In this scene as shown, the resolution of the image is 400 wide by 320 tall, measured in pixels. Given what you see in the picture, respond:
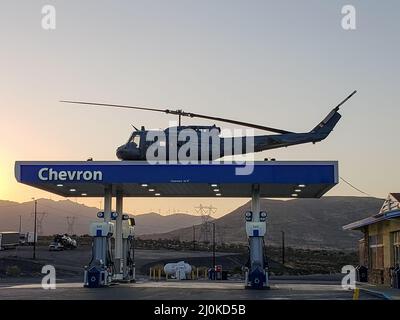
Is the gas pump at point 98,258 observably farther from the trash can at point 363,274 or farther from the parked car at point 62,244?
the parked car at point 62,244

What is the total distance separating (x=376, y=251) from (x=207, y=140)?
58.6 feet

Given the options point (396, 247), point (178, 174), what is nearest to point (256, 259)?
point (178, 174)

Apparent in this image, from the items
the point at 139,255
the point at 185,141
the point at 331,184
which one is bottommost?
the point at 139,255

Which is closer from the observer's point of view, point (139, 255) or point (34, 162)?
point (34, 162)

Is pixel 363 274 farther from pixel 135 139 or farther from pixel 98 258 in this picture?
pixel 98 258

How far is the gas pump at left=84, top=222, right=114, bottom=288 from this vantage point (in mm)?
33688

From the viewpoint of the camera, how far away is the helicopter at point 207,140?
35.1 m

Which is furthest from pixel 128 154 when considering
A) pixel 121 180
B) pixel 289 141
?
pixel 289 141

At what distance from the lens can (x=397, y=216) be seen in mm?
36000

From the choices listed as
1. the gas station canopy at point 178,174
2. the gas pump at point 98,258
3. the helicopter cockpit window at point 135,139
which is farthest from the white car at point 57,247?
the gas pump at point 98,258
